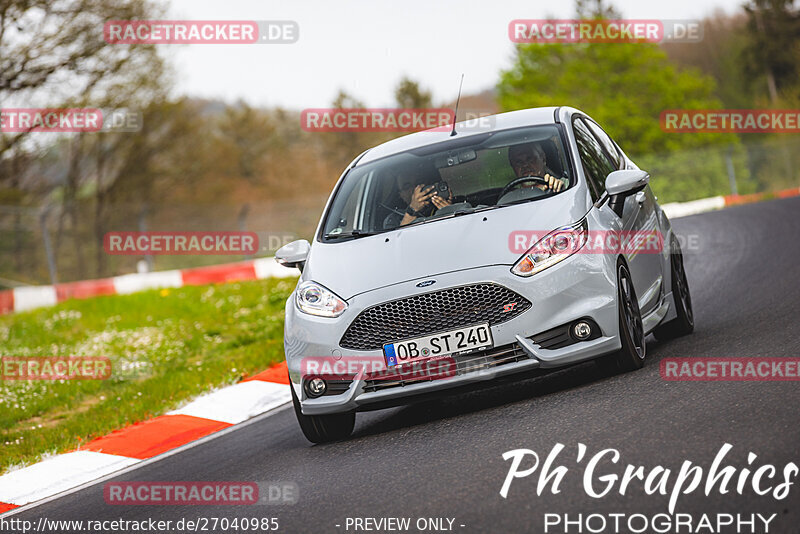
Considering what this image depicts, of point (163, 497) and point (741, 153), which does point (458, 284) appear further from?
point (741, 153)

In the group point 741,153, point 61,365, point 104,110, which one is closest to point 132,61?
point 104,110

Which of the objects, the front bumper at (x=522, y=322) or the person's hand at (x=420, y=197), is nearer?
the front bumper at (x=522, y=322)

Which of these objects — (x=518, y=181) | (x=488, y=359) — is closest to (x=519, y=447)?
(x=488, y=359)

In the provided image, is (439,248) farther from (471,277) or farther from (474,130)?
(474,130)

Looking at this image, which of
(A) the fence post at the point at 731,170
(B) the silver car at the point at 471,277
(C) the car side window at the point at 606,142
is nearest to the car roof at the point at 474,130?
(B) the silver car at the point at 471,277

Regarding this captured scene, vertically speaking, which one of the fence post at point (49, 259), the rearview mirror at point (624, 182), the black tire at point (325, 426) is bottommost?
the fence post at point (49, 259)

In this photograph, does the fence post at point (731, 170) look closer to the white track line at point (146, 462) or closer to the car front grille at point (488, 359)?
the white track line at point (146, 462)

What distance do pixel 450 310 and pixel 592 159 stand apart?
2.07m

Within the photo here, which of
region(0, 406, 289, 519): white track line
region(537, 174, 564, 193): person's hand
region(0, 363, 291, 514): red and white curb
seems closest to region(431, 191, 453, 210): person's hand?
region(537, 174, 564, 193): person's hand

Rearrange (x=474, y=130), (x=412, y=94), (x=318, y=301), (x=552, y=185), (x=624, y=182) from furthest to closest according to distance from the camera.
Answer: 1. (x=412, y=94)
2. (x=474, y=130)
3. (x=552, y=185)
4. (x=624, y=182)
5. (x=318, y=301)

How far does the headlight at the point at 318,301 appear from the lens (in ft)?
21.5

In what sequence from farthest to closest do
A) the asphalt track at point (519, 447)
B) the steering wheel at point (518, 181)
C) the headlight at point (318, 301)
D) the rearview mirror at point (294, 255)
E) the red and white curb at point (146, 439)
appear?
1. the rearview mirror at point (294, 255)
2. the red and white curb at point (146, 439)
3. the steering wheel at point (518, 181)
4. the headlight at point (318, 301)
5. the asphalt track at point (519, 447)

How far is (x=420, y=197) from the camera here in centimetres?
756

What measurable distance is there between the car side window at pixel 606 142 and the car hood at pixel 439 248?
5.22 ft
